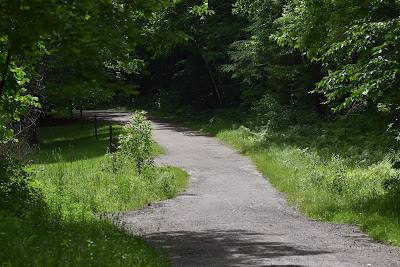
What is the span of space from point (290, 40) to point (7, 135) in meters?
8.53

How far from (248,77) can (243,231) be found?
22.6 meters

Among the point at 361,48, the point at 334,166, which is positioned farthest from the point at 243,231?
the point at 334,166

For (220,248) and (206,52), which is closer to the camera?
(220,248)

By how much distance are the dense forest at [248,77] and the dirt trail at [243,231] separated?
921 mm

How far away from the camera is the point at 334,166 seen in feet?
50.0

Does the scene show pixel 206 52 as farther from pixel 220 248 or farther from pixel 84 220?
pixel 220 248

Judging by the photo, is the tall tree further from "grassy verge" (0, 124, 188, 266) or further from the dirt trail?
"grassy verge" (0, 124, 188, 266)

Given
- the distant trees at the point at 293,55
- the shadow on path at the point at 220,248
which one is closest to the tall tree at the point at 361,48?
the distant trees at the point at 293,55

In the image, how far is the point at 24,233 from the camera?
6.69 metres

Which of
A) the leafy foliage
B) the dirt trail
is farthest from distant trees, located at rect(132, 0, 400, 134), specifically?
the leafy foliage

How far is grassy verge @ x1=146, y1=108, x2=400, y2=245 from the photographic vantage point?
36.0ft

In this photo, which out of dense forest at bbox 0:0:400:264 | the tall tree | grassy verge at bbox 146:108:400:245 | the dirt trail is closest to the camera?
dense forest at bbox 0:0:400:264

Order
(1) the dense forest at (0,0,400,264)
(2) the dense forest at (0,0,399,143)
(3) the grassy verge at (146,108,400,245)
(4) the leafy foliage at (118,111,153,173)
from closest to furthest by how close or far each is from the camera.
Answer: (2) the dense forest at (0,0,399,143) → (1) the dense forest at (0,0,400,264) → (3) the grassy verge at (146,108,400,245) → (4) the leafy foliage at (118,111,153,173)

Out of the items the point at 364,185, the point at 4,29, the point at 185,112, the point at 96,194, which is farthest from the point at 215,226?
the point at 185,112
